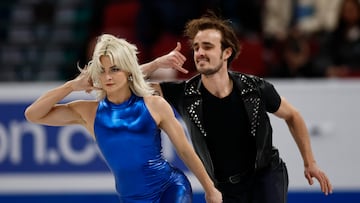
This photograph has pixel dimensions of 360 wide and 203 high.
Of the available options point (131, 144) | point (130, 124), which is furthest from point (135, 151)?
point (130, 124)

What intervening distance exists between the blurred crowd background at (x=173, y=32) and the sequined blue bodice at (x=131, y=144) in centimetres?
331

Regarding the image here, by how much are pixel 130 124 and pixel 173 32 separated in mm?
4239

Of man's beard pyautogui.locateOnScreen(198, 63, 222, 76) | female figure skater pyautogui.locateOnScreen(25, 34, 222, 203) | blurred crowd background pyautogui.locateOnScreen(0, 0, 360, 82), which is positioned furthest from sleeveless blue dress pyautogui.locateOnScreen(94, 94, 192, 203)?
blurred crowd background pyautogui.locateOnScreen(0, 0, 360, 82)

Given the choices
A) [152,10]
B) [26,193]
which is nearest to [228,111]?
[26,193]

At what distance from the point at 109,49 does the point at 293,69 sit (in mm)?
3882

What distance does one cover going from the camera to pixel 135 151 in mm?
5055

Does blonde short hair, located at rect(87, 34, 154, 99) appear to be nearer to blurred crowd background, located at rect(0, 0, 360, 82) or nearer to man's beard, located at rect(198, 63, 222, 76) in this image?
man's beard, located at rect(198, 63, 222, 76)

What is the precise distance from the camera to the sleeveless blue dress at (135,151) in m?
5.06

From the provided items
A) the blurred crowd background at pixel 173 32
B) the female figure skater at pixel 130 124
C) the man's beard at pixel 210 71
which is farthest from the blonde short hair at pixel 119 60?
the blurred crowd background at pixel 173 32

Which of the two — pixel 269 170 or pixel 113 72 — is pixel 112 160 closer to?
pixel 113 72

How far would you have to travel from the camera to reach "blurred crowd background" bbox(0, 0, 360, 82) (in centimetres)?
866

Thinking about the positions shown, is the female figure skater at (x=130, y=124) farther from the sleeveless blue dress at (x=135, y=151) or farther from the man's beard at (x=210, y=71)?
the man's beard at (x=210, y=71)

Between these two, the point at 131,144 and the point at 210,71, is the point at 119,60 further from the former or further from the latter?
the point at 210,71

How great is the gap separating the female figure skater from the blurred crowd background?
10.7ft
